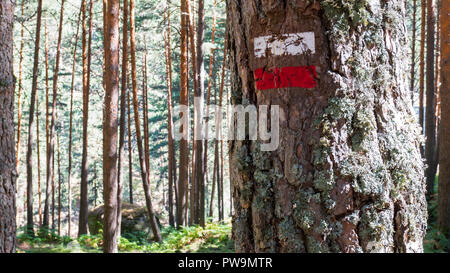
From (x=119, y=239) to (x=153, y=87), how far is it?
15814 millimetres

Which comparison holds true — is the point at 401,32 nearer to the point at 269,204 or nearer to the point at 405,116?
the point at 405,116

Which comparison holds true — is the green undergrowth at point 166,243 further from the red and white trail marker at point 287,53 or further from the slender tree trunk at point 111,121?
the red and white trail marker at point 287,53

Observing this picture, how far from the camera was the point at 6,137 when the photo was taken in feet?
15.3

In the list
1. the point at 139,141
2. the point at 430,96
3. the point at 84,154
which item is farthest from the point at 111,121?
the point at 430,96

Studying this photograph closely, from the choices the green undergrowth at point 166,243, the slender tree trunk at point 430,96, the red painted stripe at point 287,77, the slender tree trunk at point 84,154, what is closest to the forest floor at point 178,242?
the green undergrowth at point 166,243

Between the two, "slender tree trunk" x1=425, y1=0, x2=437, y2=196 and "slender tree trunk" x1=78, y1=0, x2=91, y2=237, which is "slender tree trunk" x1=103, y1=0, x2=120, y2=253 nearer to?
"slender tree trunk" x1=78, y1=0, x2=91, y2=237

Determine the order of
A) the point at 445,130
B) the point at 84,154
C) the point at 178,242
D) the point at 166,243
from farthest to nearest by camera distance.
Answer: the point at 84,154 → the point at 166,243 → the point at 178,242 → the point at 445,130

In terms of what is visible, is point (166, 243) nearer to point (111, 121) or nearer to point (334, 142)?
point (111, 121)

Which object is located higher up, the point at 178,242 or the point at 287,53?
the point at 287,53

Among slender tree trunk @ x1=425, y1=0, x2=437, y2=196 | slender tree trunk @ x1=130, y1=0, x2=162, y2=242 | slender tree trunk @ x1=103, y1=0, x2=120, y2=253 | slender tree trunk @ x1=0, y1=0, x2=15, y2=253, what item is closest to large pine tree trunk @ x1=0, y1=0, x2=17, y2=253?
slender tree trunk @ x1=0, y1=0, x2=15, y2=253

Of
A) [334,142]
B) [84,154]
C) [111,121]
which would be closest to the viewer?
[334,142]

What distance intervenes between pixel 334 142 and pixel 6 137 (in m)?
4.42

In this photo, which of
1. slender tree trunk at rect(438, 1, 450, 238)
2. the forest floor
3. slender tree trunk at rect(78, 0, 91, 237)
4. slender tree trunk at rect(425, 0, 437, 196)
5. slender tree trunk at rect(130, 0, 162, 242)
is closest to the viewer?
slender tree trunk at rect(438, 1, 450, 238)

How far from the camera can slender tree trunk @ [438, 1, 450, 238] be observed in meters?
7.96
